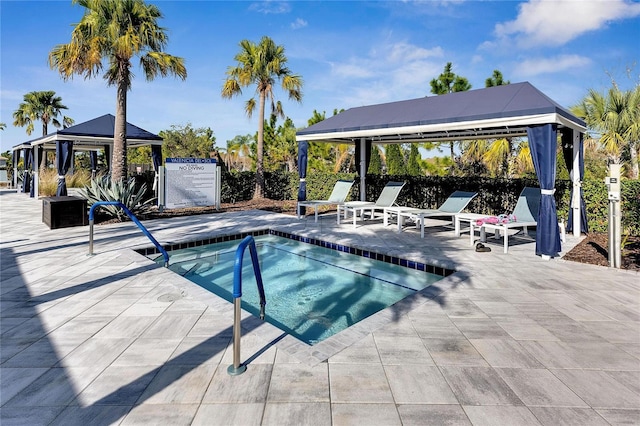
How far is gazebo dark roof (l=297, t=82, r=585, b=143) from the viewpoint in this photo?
622 centimetres

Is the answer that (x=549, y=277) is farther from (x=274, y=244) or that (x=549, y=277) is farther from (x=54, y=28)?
(x=54, y=28)

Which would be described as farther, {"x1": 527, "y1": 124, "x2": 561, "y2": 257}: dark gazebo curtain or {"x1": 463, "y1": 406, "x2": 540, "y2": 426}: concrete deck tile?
{"x1": 527, "y1": 124, "x2": 561, "y2": 257}: dark gazebo curtain

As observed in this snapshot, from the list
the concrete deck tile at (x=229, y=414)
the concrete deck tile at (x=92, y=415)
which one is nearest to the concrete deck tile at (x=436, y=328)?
the concrete deck tile at (x=229, y=414)

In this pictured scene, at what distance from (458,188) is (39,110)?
1264 inches

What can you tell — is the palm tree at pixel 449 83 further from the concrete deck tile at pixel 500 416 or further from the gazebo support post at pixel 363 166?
the concrete deck tile at pixel 500 416

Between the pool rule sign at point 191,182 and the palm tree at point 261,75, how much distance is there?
334 cm

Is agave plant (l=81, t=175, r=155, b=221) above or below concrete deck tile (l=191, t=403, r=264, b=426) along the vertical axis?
above

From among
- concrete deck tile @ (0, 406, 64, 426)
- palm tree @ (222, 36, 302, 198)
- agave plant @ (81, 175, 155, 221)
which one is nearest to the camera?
concrete deck tile @ (0, 406, 64, 426)

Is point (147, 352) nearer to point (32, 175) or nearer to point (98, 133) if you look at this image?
point (98, 133)

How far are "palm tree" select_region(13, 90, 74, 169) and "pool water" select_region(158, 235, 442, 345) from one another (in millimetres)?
29316

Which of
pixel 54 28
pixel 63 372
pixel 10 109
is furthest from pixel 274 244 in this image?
pixel 10 109

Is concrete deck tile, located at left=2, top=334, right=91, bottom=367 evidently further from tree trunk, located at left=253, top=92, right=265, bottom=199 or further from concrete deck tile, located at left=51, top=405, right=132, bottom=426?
tree trunk, located at left=253, top=92, right=265, bottom=199

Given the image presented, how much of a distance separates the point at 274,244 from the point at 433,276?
3.71m

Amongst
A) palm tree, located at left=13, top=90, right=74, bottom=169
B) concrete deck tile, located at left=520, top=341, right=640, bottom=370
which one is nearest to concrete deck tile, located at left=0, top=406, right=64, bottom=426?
concrete deck tile, located at left=520, top=341, right=640, bottom=370
